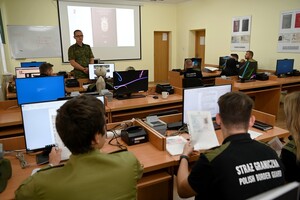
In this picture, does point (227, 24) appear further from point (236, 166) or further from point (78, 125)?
point (78, 125)

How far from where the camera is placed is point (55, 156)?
159 centimetres

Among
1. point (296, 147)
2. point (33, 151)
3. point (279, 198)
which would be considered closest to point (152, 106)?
point (33, 151)

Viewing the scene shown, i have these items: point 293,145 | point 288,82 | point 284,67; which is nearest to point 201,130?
point 293,145

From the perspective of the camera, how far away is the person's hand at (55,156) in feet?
5.11

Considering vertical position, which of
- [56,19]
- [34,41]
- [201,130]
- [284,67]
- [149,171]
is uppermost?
[56,19]

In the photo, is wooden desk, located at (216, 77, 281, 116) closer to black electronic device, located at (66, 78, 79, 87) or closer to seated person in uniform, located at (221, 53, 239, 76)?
seated person in uniform, located at (221, 53, 239, 76)

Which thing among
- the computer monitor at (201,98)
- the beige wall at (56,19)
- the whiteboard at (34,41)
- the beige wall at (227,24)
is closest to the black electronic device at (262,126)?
the computer monitor at (201,98)

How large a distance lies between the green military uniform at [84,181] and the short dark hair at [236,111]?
0.57 metres

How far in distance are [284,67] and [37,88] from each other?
5116 millimetres

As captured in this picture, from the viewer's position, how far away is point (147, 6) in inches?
344

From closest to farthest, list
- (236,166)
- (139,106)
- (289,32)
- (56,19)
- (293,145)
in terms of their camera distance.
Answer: (236,166)
(293,145)
(139,106)
(289,32)
(56,19)

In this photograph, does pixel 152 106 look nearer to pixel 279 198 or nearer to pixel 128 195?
pixel 128 195

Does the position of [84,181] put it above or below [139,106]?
above

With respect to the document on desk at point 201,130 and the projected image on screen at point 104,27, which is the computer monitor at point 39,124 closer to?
the document on desk at point 201,130
